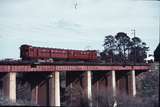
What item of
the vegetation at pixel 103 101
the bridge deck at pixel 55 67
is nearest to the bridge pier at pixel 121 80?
the bridge deck at pixel 55 67

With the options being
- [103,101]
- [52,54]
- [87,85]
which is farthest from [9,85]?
[87,85]

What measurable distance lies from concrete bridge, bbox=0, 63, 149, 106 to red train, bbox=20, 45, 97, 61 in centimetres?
232

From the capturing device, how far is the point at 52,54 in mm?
44031

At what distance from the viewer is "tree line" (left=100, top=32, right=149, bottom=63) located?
94875 mm

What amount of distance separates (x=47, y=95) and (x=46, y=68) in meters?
4.87

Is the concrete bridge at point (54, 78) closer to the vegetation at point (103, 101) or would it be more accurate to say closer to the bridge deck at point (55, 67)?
the bridge deck at point (55, 67)

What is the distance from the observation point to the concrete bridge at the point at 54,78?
33562 millimetres

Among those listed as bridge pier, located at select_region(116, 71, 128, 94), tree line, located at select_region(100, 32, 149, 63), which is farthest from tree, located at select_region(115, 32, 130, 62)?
bridge pier, located at select_region(116, 71, 128, 94)

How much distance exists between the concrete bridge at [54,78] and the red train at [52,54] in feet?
7.60

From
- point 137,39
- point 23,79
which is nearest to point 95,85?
point 23,79

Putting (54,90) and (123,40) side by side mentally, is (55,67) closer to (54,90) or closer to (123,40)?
(54,90)

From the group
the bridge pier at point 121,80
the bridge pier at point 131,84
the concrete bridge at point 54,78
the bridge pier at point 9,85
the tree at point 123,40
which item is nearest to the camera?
the bridge pier at point 9,85

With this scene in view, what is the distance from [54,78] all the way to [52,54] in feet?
15.4

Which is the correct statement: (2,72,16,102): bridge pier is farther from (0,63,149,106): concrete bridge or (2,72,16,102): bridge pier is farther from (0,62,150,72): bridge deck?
(0,62,150,72): bridge deck
